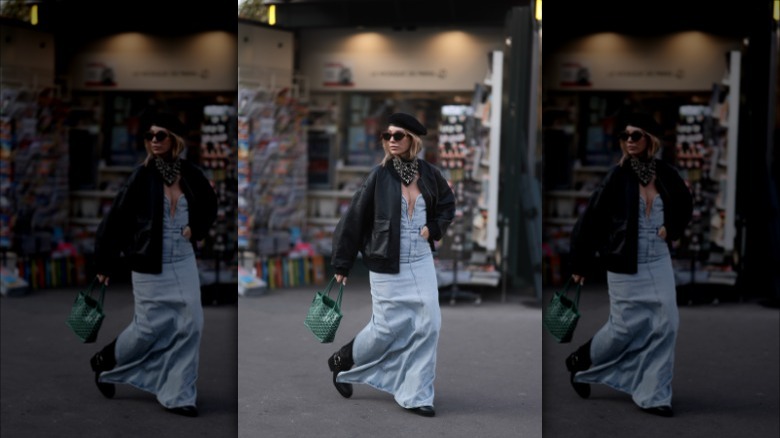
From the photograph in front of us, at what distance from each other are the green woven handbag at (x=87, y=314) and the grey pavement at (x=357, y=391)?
0.75m

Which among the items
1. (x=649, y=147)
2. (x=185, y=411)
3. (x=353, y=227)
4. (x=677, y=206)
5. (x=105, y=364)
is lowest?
(x=185, y=411)

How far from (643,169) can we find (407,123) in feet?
2.92

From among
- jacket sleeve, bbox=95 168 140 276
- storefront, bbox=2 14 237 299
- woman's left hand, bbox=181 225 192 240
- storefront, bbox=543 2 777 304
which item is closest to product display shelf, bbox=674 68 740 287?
storefront, bbox=543 2 777 304

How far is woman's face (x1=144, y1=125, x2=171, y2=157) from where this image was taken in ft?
10.4

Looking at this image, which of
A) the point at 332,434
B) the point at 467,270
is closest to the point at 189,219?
the point at 332,434

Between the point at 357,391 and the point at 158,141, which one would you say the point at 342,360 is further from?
the point at 158,141

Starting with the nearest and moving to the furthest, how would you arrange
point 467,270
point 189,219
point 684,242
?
1. point 189,219
2. point 684,242
3. point 467,270

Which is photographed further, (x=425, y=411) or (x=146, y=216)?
(x=425, y=411)

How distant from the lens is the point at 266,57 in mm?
7355

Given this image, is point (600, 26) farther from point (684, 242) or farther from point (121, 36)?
point (121, 36)

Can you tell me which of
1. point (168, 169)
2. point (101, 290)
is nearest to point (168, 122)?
point (168, 169)

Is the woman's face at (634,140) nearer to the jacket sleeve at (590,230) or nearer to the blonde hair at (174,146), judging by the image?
the jacket sleeve at (590,230)

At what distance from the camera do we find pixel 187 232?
322 cm

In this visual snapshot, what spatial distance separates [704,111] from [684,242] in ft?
1.68
